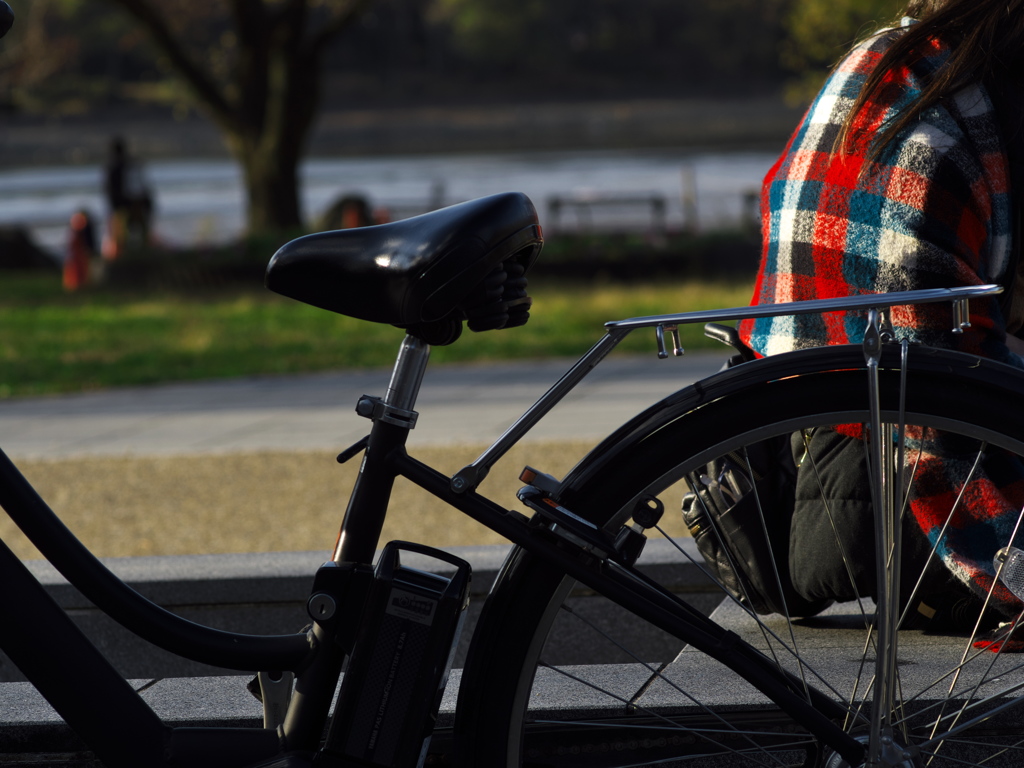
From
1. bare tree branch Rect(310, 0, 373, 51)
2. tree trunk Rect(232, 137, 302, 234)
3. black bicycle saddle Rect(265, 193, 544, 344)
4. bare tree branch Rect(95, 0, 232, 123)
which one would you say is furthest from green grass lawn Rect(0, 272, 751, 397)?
black bicycle saddle Rect(265, 193, 544, 344)

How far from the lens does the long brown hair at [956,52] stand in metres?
1.99

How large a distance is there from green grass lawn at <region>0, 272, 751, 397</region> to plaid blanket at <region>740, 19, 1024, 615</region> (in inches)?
276

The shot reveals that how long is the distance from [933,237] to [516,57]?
83.2m

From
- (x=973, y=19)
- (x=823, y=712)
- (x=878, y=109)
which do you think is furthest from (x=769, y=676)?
(x=973, y=19)

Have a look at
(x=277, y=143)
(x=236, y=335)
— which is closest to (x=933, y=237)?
(x=236, y=335)

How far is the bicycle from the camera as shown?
1.63 m

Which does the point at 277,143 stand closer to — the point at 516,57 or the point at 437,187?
the point at 437,187

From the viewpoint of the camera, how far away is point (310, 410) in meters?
7.39

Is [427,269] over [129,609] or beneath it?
over

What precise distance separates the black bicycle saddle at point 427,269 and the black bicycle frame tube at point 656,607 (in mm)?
208

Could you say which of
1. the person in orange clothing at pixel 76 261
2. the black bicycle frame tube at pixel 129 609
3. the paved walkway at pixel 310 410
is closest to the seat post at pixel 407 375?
the black bicycle frame tube at pixel 129 609

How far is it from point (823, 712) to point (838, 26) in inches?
825

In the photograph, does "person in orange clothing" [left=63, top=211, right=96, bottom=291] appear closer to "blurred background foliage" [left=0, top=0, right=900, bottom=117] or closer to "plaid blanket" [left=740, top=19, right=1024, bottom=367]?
"plaid blanket" [left=740, top=19, right=1024, bottom=367]

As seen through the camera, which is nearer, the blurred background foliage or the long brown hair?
the long brown hair
